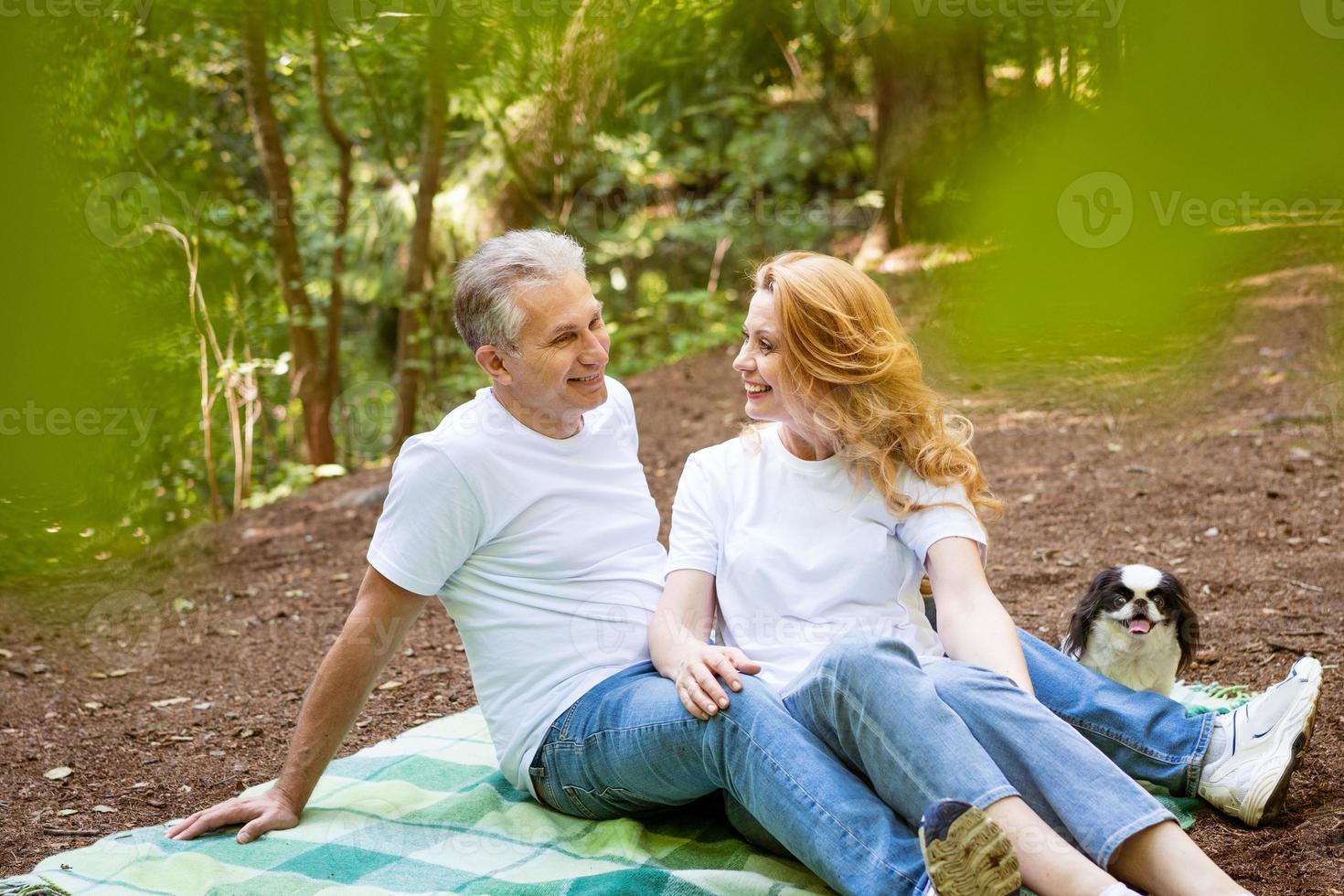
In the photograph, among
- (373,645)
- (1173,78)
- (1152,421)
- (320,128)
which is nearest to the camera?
(1173,78)

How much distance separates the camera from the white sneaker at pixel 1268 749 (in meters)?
2.10

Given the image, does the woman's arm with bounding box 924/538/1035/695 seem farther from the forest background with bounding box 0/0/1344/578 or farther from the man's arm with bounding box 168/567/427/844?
the man's arm with bounding box 168/567/427/844

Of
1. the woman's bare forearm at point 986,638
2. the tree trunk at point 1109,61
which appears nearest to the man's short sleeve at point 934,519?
the woman's bare forearm at point 986,638

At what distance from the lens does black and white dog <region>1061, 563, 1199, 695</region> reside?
2396mm

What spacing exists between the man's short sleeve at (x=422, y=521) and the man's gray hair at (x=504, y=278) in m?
0.28

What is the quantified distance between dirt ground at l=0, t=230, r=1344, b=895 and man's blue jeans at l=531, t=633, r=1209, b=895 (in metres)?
0.47

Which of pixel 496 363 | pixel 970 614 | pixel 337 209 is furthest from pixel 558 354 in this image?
pixel 337 209

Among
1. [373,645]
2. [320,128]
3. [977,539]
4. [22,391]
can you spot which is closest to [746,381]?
[977,539]

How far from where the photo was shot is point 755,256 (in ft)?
30.0

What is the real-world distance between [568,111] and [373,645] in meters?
3.79

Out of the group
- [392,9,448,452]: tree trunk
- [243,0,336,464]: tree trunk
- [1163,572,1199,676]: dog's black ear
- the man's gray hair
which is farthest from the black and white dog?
[243,0,336,464]: tree trunk

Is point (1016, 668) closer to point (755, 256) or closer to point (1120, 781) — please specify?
point (1120, 781)

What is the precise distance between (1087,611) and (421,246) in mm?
5689

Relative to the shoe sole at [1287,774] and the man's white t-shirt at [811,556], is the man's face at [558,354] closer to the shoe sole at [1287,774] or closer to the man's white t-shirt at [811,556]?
the man's white t-shirt at [811,556]
